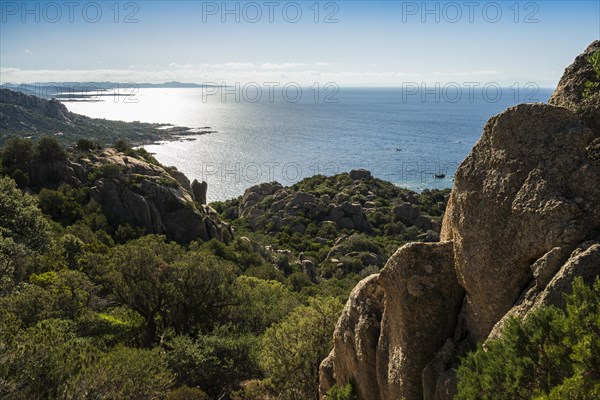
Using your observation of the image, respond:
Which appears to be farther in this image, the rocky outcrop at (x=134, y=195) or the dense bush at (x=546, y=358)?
the rocky outcrop at (x=134, y=195)

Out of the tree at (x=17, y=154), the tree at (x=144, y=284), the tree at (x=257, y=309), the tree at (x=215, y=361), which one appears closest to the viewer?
the tree at (x=215, y=361)

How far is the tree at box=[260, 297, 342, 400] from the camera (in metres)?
21.2

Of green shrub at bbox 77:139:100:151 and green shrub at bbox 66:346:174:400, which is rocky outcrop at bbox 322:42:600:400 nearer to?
green shrub at bbox 66:346:174:400

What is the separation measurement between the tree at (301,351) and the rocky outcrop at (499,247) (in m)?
8.16

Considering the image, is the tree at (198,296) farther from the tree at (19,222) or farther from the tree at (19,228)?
the tree at (19,222)

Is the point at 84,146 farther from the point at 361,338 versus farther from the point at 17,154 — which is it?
the point at 361,338

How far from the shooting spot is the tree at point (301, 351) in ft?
69.6

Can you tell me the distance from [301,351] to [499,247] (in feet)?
44.5

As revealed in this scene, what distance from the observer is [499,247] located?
10523mm

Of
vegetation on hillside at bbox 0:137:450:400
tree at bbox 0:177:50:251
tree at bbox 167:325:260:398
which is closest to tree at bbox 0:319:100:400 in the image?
vegetation on hillside at bbox 0:137:450:400

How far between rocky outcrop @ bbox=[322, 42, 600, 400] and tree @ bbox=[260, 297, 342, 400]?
26.8 ft

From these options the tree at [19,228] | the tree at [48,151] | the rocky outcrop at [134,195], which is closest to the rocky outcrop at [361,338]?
the tree at [19,228]

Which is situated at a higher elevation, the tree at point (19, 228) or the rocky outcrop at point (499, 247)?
the rocky outcrop at point (499, 247)

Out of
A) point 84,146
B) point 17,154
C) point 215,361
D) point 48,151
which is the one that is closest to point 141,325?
point 215,361
